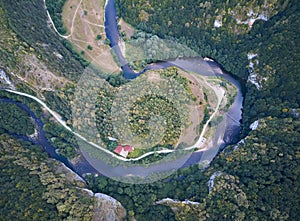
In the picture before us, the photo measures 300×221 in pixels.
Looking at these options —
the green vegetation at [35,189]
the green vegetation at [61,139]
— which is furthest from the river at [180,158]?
the green vegetation at [35,189]

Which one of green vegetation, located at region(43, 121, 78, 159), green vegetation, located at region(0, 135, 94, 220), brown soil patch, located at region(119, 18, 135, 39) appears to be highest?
brown soil patch, located at region(119, 18, 135, 39)

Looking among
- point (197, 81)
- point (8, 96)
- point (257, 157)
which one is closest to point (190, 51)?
point (197, 81)

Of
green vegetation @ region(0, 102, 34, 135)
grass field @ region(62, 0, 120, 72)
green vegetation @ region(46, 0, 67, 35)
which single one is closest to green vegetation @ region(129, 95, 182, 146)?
grass field @ region(62, 0, 120, 72)

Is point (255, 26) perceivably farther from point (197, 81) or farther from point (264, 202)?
point (264, 202)

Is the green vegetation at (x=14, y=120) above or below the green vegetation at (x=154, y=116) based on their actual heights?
below

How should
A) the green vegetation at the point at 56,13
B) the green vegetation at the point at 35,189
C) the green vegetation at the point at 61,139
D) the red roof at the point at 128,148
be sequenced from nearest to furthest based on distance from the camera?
the green vegetation at the point at 35,189 < the green vegetation at the point at 61,139 < the red roof at the point at 128,148 < the green vegetation at the point at 56,13

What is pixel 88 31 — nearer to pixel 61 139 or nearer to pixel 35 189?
pixel 61 139

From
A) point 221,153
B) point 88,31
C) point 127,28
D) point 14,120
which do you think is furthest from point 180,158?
point 88,31

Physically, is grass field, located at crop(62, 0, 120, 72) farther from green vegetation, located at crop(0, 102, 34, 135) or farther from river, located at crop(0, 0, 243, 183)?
green vegetation, located at crop(0, 102, 34, 135)

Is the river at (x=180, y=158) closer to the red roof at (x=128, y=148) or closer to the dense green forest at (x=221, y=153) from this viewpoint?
the dense green forest at (x=221, y=153)
